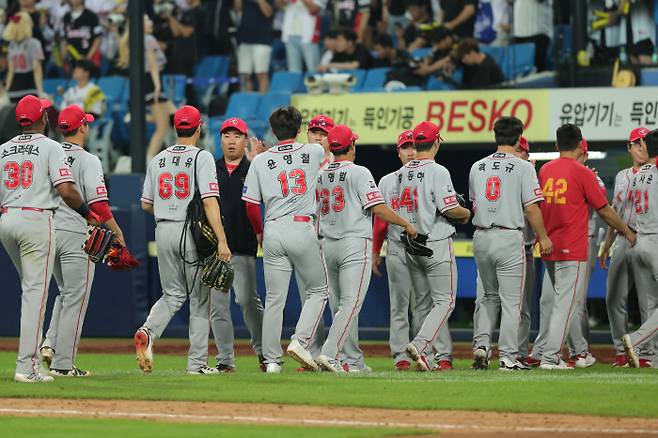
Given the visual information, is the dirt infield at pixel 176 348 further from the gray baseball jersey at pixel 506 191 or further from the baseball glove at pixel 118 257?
the baseball glove at pixel 118 257

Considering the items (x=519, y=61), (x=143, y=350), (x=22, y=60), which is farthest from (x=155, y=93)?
(x=143, y=350)

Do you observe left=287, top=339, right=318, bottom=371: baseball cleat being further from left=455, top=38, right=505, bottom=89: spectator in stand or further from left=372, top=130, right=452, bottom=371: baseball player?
left=455, top=38, right=505, bottom=89: spectator in stand

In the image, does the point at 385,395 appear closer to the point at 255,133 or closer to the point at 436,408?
the point at 436,408

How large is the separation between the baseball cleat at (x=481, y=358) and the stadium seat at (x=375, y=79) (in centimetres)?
760

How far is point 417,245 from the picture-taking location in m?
11.1

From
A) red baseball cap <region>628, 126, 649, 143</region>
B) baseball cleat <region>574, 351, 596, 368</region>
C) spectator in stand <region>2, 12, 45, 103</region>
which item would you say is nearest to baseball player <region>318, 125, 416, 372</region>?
baseball cleat <region>574, 351, 596, 368</region>

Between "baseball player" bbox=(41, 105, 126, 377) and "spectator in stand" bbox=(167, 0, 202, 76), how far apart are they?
10.5 meters

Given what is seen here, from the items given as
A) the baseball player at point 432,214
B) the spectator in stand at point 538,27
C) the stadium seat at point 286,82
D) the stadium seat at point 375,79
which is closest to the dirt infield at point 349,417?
the baseball player at point 432,214

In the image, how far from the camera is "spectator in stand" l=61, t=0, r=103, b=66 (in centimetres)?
2197

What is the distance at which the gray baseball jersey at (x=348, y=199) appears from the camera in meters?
10.9

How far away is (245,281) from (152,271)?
6317 millimetres

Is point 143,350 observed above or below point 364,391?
above

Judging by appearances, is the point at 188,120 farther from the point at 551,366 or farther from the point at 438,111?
the point at 438,111

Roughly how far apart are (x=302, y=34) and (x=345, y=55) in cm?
106
